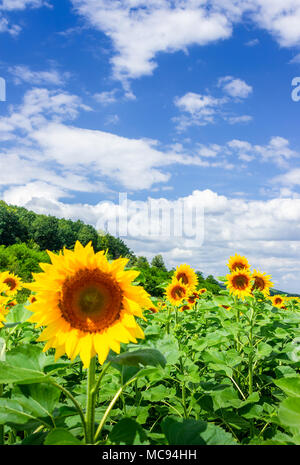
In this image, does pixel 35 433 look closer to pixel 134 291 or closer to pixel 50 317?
pixel 50 317

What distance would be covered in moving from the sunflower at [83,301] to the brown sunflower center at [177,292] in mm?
3967

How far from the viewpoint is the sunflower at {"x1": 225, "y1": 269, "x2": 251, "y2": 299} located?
5492 millimetres

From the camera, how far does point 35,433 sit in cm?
185

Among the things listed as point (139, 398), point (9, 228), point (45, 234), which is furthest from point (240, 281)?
point (45, 234)

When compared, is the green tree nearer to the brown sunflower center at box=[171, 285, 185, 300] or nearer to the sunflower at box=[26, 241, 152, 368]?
the brown sunflower center at box=[171, 285, 185, 300]

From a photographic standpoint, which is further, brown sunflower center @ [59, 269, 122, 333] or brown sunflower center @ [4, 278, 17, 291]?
brown sunflower center @ [4, 278, 17, 291]

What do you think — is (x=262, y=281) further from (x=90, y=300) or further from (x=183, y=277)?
(x=90, y=300)

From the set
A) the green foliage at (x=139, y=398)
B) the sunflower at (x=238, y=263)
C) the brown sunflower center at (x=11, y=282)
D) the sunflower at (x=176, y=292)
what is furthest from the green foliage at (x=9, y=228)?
the green foliage at (x=139, y=398)

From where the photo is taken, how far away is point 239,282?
18.4 ft

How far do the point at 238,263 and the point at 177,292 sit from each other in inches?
44.9

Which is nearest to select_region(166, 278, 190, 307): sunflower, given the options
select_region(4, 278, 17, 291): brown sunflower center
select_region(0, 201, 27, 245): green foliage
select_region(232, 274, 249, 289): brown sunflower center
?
select_region(232, 274, 249, 289): brown sunflower center

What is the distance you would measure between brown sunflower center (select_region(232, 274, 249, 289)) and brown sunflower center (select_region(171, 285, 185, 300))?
0.85 metres

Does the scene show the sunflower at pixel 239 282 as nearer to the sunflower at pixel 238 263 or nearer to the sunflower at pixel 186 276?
the sunflower at pixel 238 263
